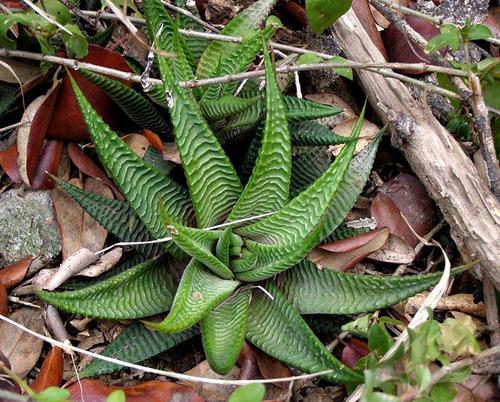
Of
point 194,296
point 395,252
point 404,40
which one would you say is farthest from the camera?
point 404,40

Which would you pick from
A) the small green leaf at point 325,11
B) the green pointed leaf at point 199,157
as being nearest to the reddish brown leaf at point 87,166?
the green pointed leaf at point 199,157

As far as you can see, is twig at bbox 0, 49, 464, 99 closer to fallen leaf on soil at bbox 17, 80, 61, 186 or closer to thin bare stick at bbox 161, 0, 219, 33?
fallen leaf on soil at bbox 17, 80, 61, 186

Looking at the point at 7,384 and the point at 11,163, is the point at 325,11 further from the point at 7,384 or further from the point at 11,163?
the point at 7,384

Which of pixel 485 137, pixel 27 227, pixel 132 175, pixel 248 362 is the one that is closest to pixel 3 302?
pixel 27 227

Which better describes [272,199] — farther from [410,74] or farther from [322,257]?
[410,74]

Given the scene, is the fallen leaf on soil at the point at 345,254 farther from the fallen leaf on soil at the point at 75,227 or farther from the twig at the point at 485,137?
the fallen leaf on soil at the point at 75,227

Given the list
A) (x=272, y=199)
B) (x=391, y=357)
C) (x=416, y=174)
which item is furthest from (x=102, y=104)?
(x=391, y=357)

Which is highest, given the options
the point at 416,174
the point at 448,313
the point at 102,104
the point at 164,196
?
the point at 102,104
